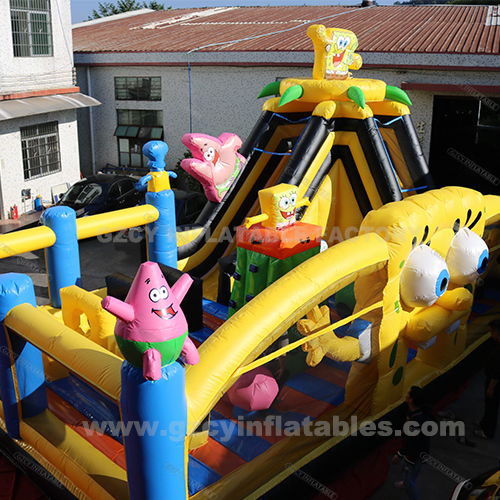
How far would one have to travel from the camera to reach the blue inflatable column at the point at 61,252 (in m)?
5.85

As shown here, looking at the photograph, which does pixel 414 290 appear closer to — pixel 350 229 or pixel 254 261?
pixel 254 261

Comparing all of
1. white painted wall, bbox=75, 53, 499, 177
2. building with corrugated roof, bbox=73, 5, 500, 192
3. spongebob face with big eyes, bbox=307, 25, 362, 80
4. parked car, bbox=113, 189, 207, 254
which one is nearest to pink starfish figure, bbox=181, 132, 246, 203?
spongebob face with big eyes, bbox=307, 25, 362, 80

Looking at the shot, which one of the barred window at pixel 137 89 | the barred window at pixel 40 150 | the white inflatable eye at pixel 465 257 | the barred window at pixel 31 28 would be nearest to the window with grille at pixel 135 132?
the barred window at pixel 137 89

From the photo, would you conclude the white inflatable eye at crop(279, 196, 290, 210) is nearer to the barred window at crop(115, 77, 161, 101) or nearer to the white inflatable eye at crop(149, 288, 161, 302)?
the white inflatable eye at crop(149, 288, 161, 302)

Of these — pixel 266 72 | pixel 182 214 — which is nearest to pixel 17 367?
pixel 182 214

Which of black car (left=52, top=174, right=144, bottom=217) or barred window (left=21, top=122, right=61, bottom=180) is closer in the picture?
black car (left=52, top=174, right=144, bottom=217)

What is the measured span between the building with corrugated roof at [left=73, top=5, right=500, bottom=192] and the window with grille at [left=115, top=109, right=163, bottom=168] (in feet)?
0.10

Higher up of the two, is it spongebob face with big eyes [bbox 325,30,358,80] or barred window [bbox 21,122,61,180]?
spongebob face with big eyes [bbox 325,30,358,80]

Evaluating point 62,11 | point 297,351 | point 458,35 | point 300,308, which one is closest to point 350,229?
point 297,351

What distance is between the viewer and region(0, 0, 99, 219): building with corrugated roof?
13.8 m

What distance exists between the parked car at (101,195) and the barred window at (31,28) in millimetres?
4237

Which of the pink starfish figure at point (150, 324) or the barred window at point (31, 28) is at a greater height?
the barred window at point (31, 28)

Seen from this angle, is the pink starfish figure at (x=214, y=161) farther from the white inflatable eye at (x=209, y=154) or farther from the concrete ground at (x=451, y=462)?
the concrete ground at (x=451, y=462)

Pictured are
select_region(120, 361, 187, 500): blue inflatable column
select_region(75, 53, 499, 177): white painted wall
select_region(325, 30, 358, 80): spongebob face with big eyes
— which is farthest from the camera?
select_region(75, 53, 499, 177): white painted wall
